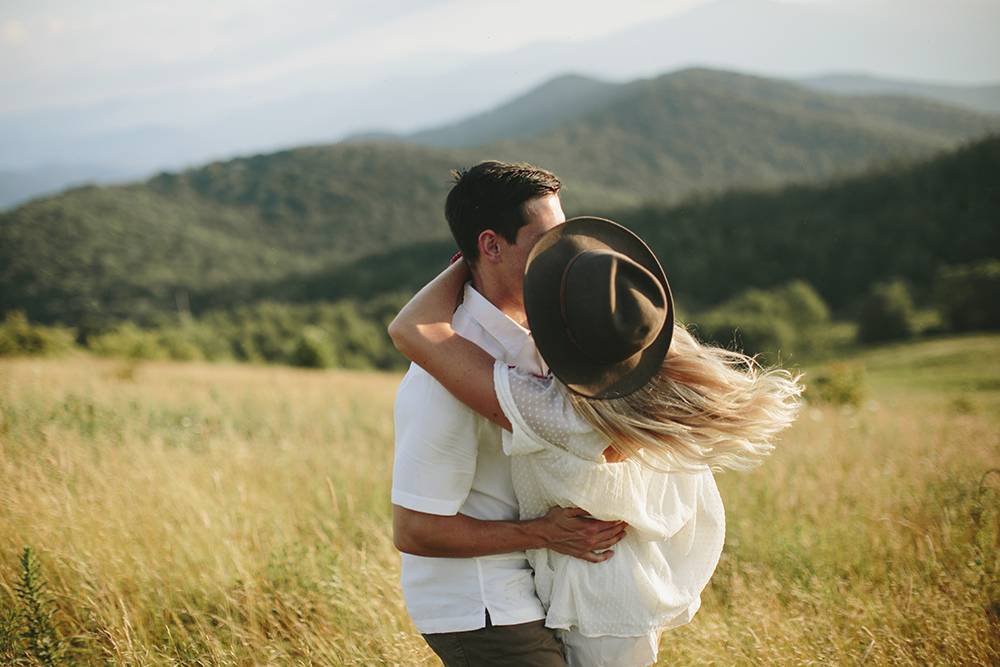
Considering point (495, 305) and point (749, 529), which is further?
point (749, 529)

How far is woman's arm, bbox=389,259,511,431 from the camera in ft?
5.03

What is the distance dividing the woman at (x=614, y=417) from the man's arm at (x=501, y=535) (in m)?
0.05

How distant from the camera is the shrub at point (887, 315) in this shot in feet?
185

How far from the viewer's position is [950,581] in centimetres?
292

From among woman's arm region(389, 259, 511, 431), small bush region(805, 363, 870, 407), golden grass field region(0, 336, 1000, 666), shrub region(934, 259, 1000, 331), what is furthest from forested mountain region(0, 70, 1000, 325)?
woman's arm region(389, 259, 511, 431)

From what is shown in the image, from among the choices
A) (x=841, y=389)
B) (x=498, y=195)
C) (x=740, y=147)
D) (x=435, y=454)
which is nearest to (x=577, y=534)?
(x=435, y=454)

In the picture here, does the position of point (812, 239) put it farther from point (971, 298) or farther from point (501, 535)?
point (501, 535)

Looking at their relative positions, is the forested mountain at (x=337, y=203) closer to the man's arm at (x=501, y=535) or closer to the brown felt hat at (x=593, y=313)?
the man's arm at (x=501, y=535)

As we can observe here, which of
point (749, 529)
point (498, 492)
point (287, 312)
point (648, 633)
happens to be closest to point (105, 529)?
point (498, 492)

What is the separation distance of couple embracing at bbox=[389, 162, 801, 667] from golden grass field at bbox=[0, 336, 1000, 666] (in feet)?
3.34

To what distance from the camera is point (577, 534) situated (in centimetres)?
159

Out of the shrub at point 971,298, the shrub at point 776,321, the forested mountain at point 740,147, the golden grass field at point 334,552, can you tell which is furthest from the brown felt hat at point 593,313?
the forested mountain at point 740,147

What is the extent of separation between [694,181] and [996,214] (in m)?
107

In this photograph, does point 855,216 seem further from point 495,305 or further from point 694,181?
point 495,305
